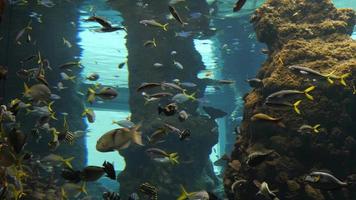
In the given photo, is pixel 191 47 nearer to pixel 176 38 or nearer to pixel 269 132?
pixel 176 38

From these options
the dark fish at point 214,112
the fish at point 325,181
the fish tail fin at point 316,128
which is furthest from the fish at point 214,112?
the fish at point 325,181

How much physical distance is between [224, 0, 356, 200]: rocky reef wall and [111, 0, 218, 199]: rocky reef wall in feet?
32.3

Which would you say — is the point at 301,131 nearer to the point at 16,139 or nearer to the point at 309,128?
the point at 309,128

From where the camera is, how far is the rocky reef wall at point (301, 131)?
816cm

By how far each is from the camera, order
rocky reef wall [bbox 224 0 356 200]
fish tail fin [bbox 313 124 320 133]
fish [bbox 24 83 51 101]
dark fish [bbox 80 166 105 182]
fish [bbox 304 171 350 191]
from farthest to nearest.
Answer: fish [bbox 24 83 51 101] → rocky reef wall [bbox 224 0 356 200] → fish tail fin [bbox 313 124 320 133] → fish [bbox 304 171 350 191] → dark fish [bbox 80 166 105 182]

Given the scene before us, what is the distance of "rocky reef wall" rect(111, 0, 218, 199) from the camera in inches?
754

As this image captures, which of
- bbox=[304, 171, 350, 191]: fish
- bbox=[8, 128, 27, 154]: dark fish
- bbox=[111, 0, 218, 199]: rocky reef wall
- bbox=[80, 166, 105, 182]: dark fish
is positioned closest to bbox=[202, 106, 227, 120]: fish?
bbox=[111, 0, 218, 199]: rocky reef wall

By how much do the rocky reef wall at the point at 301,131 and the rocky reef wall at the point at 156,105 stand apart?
388 inches

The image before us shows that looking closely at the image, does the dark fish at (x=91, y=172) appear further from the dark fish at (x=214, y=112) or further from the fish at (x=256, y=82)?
the dark fish at (x=214, y=112)

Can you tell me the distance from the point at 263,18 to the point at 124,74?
27.7 metres

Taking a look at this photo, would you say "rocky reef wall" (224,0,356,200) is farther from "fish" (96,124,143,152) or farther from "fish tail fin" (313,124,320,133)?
"fish" (96,124,143,152)

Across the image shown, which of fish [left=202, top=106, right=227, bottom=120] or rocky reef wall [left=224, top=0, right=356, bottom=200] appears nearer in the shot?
rocky reef wall [left=224, top=0, right=356, bottom=200]

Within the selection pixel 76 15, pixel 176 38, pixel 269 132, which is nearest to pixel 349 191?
pixel 269 132

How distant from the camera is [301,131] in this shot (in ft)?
27.2
